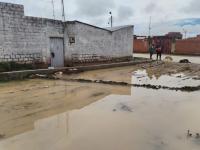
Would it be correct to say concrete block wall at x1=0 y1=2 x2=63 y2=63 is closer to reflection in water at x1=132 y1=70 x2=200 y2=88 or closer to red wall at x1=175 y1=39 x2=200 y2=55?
reflection in water at x1=132 y1=70 x2=200 y2=88

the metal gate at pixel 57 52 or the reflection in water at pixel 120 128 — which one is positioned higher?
the metal gate at pixel 57 52

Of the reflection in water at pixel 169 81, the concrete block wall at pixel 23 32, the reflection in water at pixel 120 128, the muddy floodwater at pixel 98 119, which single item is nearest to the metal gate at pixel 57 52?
the concrete block wall at pixel 23 32

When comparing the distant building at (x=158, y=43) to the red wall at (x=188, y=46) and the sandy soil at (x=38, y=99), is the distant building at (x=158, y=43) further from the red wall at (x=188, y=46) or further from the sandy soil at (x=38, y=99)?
the sandy soil at (x=38, y=99)

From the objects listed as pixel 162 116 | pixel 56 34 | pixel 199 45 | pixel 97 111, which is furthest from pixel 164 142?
pixel 199 45

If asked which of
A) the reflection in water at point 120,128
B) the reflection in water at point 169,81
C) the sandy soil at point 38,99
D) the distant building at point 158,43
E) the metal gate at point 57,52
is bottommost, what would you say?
the reflection in water at point 120,128

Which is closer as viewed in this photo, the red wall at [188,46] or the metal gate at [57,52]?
the metal gate at [57,52]

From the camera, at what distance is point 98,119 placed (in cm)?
630

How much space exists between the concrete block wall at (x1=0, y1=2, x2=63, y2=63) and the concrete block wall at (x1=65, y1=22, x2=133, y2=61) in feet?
5.22

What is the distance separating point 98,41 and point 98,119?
14407 mm

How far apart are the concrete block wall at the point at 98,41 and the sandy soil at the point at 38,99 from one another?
625 centimetres

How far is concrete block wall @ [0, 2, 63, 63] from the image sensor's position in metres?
13.6

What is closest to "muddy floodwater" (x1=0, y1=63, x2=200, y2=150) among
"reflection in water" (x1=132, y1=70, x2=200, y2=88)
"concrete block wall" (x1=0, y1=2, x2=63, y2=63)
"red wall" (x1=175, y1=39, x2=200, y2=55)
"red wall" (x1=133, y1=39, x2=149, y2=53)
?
"reflection in water" (x1=132, y1=70, x2=200, y2=88)

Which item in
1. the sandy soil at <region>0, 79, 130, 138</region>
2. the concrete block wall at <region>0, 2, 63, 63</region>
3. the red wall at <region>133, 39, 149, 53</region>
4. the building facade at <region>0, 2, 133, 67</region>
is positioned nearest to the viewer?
the sandy soil at <region>0, 79, 130, 138</region>

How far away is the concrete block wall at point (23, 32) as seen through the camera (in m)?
13.6
